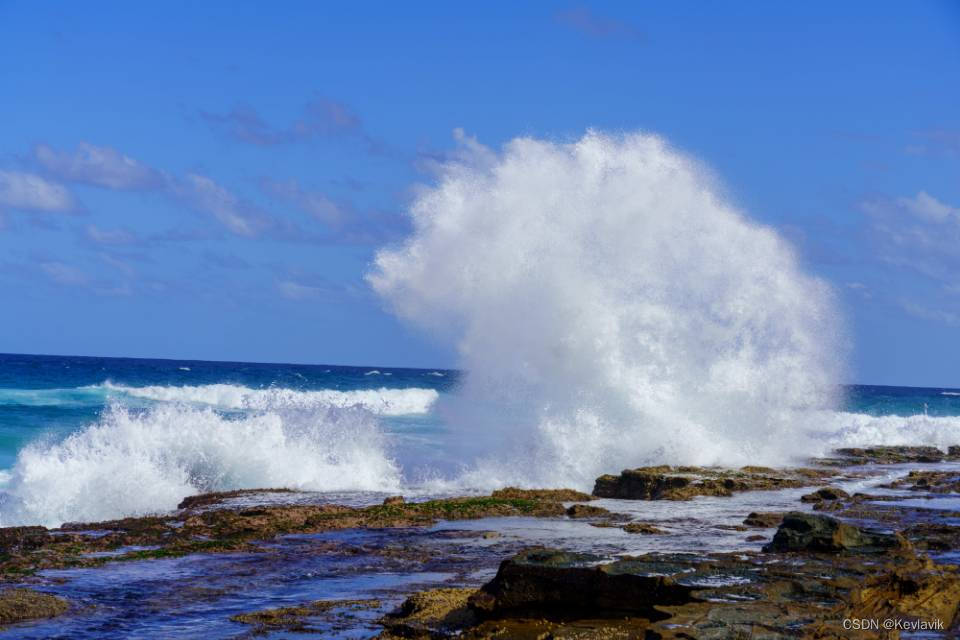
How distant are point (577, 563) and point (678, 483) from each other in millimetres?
11554

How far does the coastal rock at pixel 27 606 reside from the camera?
9.62m

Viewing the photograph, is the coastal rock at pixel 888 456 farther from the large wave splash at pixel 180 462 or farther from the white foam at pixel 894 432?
the large wave splash at pixel 180 462

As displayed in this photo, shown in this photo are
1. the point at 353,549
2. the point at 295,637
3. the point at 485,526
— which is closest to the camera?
the point at 295,637

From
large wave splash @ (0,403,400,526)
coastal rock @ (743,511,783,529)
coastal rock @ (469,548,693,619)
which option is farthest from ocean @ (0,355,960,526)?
coastal rock @ (469,548,693,619)

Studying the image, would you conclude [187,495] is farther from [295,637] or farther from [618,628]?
[618,628]

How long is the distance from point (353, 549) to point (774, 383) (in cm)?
1915

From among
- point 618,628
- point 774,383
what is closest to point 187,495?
point 618,628

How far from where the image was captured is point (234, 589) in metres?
11.0

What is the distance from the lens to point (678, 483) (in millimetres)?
20188

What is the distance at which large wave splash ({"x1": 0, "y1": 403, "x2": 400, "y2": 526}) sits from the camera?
2006cm

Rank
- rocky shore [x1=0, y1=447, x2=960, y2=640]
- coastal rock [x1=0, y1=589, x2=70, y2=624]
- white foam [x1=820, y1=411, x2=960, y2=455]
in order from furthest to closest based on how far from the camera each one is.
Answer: white foam [x1=820, y1=411, x2=960, y2=455] < coastal rock [x1=0, y1=589, x2=70, y2=624] < rocky shore [x1=0, y1=447, x2=960, y2=640]

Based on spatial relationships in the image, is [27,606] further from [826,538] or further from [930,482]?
[930,482]

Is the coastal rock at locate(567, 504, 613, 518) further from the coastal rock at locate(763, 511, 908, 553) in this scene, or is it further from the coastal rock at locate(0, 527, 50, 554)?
the coastal rock at locate(0, 527, 50, 554)

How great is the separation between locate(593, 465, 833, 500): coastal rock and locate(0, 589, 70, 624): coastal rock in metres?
12.1
